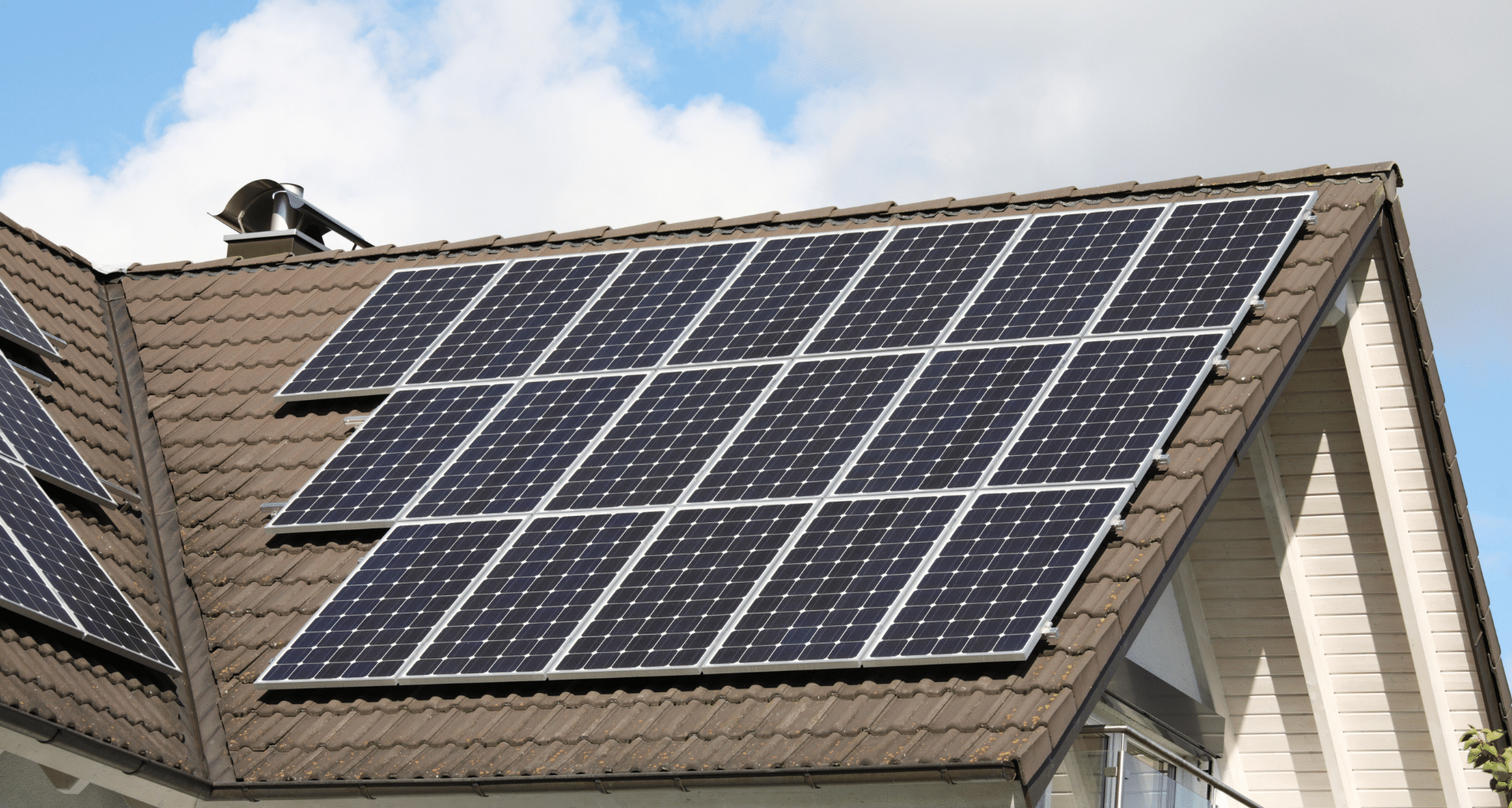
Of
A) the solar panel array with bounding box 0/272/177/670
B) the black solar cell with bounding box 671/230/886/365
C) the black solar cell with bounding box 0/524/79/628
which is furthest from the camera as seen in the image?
the black solar cell with bounding box 671/230/886/365

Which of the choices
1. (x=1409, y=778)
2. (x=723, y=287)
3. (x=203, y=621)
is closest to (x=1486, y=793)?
(x=1409, y=778)

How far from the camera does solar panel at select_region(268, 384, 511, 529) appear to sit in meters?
13.4

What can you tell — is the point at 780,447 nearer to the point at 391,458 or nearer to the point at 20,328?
the point at 391,458

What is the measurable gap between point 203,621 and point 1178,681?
7212 mm

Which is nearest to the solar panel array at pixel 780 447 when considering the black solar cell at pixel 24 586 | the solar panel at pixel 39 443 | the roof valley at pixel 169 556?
the roof valley at pixel 169 556

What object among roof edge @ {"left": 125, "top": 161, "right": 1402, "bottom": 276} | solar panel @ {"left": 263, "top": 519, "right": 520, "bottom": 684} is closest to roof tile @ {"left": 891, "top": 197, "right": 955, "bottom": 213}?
roof edge @ {"left": 125, "top": 161, "right": 1402, "bottom": 276}

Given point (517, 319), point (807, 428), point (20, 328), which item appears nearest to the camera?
point (807, 428)

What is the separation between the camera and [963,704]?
10.4 m

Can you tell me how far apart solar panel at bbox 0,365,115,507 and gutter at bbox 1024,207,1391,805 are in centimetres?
737

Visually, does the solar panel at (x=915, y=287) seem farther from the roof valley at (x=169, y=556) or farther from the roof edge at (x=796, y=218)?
the roof valley at (x=169, y=556)

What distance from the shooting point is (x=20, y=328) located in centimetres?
1518

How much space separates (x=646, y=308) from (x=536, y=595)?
369cm

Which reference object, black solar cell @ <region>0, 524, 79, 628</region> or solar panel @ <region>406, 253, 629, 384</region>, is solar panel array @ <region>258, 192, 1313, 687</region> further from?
black solar cell @ <region>0, 524, 79, 628</region>

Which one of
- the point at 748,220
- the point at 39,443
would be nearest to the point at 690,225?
the point at 748,220
